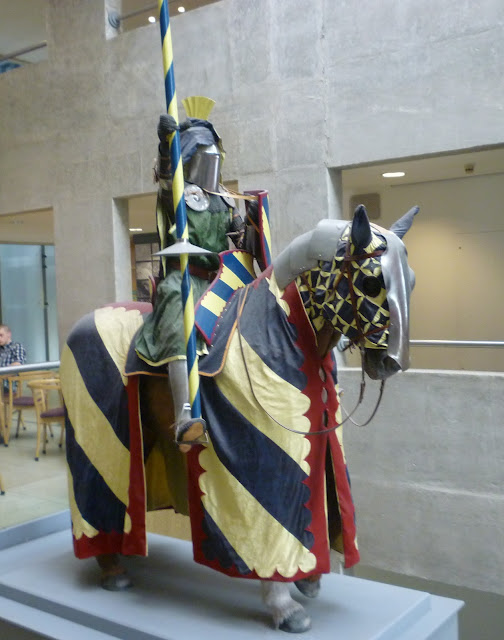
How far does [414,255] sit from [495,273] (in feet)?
2.41

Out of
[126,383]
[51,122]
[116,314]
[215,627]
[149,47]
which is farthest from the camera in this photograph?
[51,122]

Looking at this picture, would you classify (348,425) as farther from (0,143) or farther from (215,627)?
(0,143)

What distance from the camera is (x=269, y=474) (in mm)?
2051

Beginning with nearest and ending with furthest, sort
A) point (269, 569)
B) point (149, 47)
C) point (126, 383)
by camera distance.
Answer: point (269, 569), point (126, 383), point (149, 47)

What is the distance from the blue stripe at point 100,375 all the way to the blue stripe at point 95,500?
0.59ft

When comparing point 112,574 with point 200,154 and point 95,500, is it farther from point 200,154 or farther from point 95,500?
point 200,154

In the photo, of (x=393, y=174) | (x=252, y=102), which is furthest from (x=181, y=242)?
(x=393, y=174)

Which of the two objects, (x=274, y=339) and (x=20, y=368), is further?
(x=20, y=368)

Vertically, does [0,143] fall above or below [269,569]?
above

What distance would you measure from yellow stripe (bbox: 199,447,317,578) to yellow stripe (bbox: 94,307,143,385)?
50cm

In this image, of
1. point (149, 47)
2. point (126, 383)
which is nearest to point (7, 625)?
point (126, 383)

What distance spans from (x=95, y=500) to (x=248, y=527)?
71cm

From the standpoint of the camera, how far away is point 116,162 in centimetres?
561

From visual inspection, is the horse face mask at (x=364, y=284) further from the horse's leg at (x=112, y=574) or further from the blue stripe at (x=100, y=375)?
the horse's leg at (x=112, y=574)
